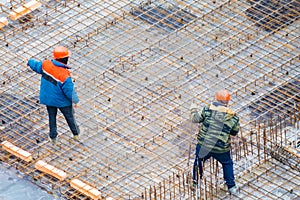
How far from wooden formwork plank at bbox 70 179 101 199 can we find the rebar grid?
140 millimetres

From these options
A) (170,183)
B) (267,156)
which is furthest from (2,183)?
(267,156)

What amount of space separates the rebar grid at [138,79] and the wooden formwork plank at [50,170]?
98mm

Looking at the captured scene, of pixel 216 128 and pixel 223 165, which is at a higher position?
pixel 216 128

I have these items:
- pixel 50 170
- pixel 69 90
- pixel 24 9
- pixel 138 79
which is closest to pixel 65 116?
pixel 69 90

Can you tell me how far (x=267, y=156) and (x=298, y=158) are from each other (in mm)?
492

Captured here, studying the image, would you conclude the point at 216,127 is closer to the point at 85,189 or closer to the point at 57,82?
the point at 85,189

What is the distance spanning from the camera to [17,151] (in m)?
23.8

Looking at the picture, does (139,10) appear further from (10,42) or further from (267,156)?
(267,156)

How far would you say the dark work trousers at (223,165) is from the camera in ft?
73.4

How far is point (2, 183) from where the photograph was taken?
77.0ft

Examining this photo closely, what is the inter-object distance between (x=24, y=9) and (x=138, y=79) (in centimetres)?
270

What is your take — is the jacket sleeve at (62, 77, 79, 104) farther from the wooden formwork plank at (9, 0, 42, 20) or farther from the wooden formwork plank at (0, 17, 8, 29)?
the wooden formwork plank at (9, 0, 42, 20)

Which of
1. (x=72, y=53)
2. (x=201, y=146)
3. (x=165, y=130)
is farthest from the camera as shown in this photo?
(x=72, y=53)

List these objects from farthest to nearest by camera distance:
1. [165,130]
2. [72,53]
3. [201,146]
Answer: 1. [72,53]
2. [165,130]
3. [201,146]
